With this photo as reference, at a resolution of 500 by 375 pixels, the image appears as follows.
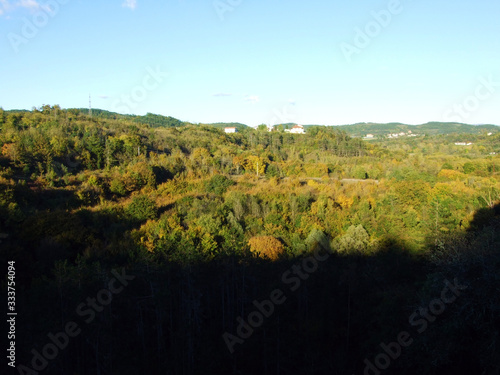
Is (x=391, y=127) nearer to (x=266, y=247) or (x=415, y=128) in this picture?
(x=415, y=128)

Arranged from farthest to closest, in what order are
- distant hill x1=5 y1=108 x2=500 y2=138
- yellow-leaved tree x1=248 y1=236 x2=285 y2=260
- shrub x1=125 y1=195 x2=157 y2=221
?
distant hill x1=5 y1=108 x2=500 y2=138 < shrub x1=125 y1=195 x2=157 y2=221 < yellow-leaved tree x1=248 y1=236 x2=285 y2=260

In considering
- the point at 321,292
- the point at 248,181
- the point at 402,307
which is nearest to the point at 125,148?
the point at 248,181

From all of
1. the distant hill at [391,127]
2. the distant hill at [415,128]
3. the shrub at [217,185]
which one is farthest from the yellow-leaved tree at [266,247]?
the distant hill at [415,128]

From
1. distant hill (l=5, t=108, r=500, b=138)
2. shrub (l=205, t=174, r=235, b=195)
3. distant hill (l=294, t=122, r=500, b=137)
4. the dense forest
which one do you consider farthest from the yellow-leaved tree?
distant hill (l=294, t=122, r=500, b=137)

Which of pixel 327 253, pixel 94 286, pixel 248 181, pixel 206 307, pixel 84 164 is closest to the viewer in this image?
pixel 94 286

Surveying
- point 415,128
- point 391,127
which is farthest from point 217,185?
point 391,127

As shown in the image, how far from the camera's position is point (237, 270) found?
1709 cm

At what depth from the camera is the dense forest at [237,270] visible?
35.3 ft

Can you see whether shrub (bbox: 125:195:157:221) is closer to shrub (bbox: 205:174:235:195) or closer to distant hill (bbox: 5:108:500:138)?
shrub (bbox: 205:174:235:195)

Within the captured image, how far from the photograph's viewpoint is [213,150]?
2095 inches

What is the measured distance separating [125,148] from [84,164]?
6.45m

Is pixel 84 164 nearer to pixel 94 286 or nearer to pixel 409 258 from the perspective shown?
pixel 94 286

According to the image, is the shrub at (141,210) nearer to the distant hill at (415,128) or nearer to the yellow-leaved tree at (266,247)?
the yellow-leaved tree at (266,247)

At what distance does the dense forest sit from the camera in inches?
423
